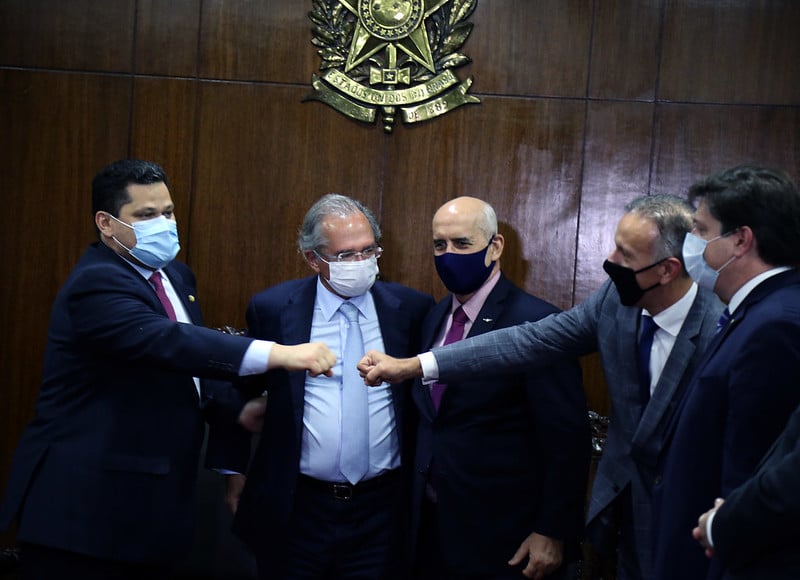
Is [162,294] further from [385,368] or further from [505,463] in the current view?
[505,463]

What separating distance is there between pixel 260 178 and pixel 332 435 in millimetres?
1882

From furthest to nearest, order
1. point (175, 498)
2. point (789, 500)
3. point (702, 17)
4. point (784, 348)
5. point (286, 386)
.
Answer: point (702, 17) < point (286, 386) < point (175, 498) < point (784, 348) < point (789, 500)

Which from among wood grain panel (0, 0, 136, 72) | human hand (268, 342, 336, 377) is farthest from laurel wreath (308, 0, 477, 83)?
human hand (268, 342, 336, 377)

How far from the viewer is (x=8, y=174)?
4.21 meters

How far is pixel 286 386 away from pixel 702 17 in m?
2.64

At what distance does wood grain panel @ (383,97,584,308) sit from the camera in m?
4.03

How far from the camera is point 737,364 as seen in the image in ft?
5.67

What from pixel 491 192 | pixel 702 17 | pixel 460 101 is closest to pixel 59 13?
pixel 460 101

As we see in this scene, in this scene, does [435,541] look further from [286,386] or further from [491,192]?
[491,192]

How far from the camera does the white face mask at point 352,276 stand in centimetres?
271

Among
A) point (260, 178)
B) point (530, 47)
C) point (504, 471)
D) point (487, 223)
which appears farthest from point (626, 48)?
point (504, 471)

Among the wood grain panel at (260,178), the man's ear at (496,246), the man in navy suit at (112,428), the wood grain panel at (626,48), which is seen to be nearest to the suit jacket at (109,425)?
the man in navy suit at (112,428)

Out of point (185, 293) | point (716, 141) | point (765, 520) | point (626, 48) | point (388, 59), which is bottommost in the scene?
point (765, 520)

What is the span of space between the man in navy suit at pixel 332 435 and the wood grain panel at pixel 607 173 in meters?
1.49
